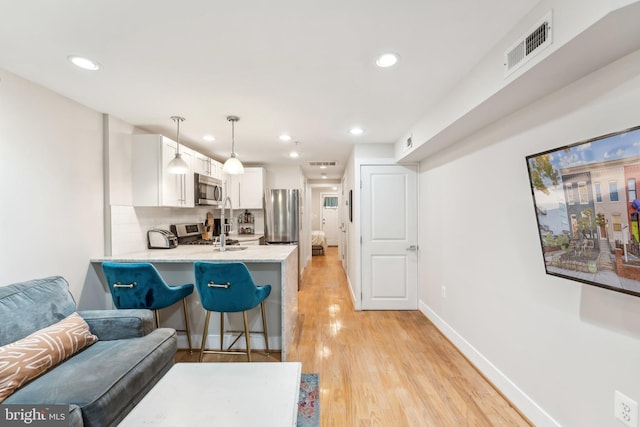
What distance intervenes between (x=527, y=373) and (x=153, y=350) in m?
2.53

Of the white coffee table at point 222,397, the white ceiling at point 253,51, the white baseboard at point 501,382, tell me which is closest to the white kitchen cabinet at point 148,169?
the white ceiling at point 253,51

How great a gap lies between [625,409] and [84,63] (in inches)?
142

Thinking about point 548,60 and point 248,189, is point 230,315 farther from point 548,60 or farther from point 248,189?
point 548,60

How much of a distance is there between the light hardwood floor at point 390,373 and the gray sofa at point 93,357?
878 millimetres

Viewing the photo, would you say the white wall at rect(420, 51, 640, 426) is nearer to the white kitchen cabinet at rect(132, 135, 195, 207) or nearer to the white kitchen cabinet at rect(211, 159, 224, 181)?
the white kitchen cabinet at rect(132, 135, 195, 207)

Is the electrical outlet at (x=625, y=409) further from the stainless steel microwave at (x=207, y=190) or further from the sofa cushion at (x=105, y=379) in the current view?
the stainless steel microwave at (x=207, y=190)

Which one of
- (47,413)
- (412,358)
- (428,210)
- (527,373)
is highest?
(428,210)

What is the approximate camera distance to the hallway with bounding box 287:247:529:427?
185cm

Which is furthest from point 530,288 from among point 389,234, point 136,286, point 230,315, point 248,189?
point 248,189

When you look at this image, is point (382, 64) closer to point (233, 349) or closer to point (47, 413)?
point (47, 413)

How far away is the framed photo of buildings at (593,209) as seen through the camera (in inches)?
42.9

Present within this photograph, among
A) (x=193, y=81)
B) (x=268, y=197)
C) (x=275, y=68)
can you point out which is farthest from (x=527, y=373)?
(x=268, y=197)

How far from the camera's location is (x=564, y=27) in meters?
1.15

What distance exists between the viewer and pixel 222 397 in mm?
1257
